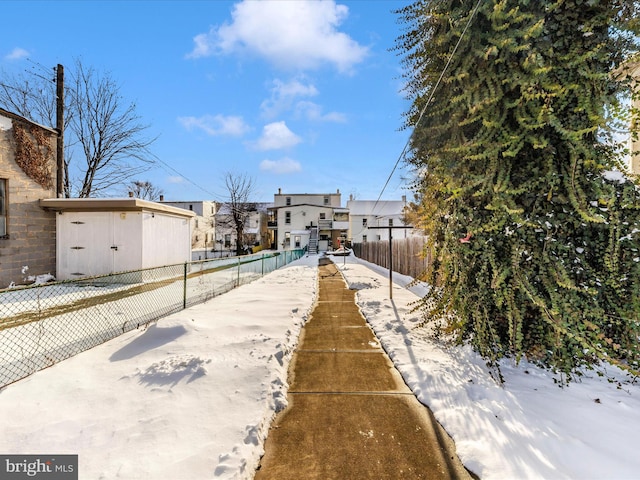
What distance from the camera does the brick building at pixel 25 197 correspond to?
7992 mm

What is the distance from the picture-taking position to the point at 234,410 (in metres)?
2.53

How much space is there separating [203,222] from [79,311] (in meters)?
35.3

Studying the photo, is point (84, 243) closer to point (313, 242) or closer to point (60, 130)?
point (60, 130)

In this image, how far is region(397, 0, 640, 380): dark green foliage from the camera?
9.55 feet

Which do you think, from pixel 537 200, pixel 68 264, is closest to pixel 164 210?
pixel 68 264

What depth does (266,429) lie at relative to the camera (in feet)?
7.80

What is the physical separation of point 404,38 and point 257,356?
5.00m

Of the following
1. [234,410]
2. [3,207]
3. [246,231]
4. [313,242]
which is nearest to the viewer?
[234,410]

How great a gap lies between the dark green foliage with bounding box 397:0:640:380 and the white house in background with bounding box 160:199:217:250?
36.0 meters

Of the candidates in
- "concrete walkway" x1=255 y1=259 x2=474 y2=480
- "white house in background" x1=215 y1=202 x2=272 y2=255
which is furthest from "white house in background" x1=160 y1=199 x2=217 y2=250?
"concrete walkway" x1=255 y1=259 x2=474 y2=480

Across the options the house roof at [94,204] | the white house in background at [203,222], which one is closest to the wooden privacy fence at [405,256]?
the house roof at [94,204]

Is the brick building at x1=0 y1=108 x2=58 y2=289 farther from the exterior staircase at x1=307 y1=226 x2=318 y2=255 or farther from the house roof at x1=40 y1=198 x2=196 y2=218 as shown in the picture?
the exterior staircase at x1=307 y1=226 x2=318 y2=255

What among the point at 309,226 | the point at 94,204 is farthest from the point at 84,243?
the point at 309,226

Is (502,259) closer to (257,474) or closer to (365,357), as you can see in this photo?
(365,357)
